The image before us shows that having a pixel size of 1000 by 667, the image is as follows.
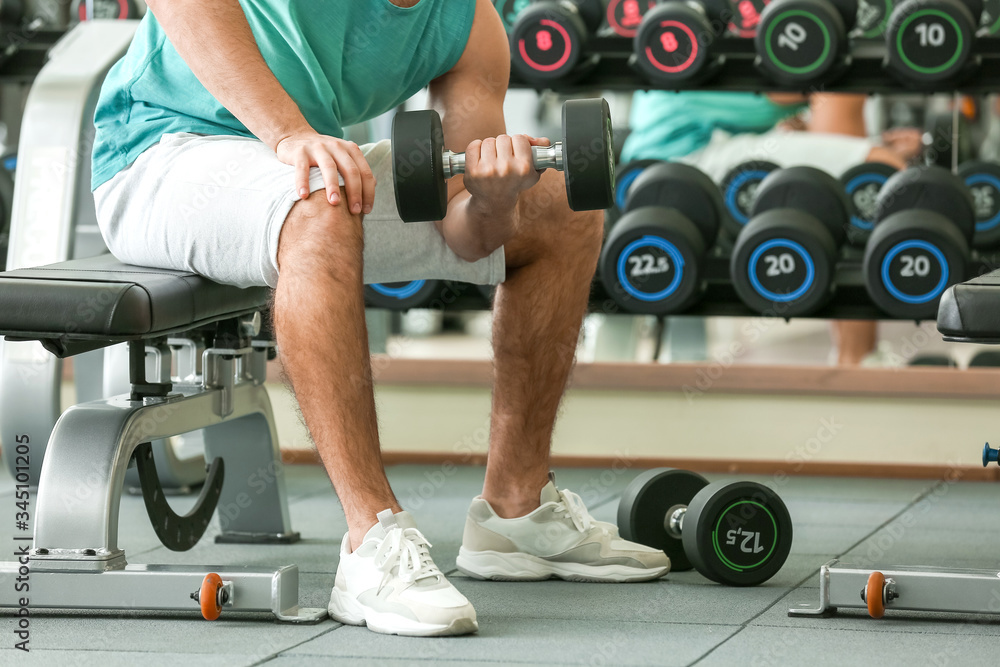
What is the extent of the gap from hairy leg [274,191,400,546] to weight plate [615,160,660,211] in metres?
1.35

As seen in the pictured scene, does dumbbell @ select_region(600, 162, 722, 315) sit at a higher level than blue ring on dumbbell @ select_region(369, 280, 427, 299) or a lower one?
higher

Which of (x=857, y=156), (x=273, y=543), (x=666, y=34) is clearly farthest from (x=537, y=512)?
(x=857, y=156)

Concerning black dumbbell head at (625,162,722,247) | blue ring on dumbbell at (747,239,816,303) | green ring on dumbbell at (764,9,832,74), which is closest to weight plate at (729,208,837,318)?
blue ring on dumbbell at (747,239,816,303)

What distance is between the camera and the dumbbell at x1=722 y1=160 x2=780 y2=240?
8.50ft

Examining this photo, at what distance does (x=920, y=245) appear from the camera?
2.11 metres

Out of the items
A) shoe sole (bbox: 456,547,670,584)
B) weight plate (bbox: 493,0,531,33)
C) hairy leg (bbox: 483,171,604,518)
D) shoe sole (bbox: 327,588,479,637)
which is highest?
weight plate (bbox: 493,0,531,33)

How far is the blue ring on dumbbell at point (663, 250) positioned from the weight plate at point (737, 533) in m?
0.81

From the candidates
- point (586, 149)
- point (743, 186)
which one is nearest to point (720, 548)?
point (586, 149)

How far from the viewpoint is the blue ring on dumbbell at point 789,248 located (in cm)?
217

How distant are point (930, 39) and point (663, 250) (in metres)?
0.60

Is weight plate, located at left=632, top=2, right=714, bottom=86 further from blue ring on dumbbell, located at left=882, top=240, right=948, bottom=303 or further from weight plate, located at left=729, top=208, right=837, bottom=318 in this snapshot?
blue ring on dumbbell, located at left=882, top=240, right=948, bottom=303

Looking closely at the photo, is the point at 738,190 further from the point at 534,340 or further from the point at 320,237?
the point at 320,237

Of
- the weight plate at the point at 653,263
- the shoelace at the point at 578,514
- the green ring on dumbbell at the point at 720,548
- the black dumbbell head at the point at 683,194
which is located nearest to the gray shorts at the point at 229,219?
the shoelace at the point at 578,514

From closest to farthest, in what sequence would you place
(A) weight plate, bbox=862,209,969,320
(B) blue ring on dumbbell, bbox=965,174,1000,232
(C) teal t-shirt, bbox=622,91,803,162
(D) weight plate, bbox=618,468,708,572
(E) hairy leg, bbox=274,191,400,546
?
1. (E) hairy leg, bbox=274,191,400,546
2. (D) weight plate, bbox=618,468,708,572
3. (A) weight plate, bbox=862,209,969,320
4. (B) blue ring on dumbbell, bbox=965,174,1000,232
5. (C) teal t-shirt, bbox=622,91,803,162
